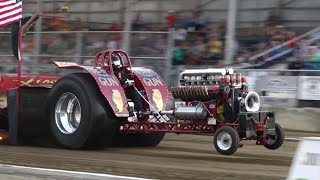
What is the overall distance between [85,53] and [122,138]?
6854mm

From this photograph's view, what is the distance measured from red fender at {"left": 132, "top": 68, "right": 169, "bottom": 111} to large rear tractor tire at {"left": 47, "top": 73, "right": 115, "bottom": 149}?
773 millimetres

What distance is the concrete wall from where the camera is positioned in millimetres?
13523

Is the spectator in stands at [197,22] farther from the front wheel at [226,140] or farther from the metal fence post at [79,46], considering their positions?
the front wheel at [226,140]

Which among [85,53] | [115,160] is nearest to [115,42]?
[85,53]

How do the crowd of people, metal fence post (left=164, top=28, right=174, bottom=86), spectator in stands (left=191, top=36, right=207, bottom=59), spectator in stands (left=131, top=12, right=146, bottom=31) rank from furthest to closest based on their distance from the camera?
spectator in stands (left=131, top=12, right=146, bottom=31) → spectator in stands (left=191, top=36, right=207, bottom=59) → the crowd of people → metal fence post (left=164, top=28, right=174, bottom=86)

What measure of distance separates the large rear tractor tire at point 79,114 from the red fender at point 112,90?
13 centimetres

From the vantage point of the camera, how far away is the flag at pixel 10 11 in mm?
10656

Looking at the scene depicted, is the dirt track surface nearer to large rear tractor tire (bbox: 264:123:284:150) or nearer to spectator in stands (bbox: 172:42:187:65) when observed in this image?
large rear tractor tire (bbox: 264:123:284:150)

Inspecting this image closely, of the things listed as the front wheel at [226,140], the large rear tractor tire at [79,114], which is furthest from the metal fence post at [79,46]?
the front wheel at [226,140]

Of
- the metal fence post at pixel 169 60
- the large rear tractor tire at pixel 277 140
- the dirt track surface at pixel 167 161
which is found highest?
the metal fence post at pixel 169 60

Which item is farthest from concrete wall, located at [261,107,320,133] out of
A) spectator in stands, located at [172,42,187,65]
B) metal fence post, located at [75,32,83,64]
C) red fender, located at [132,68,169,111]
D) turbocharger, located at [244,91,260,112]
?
turbocharger, located at [244,91,260,112]

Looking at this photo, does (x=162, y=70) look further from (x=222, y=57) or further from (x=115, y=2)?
(x=115, y=2)

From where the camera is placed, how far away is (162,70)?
51.2 feet

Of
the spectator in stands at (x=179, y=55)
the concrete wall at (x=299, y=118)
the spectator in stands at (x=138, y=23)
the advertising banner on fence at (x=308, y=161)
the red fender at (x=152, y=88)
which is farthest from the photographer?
the spectator in stands at (x=138, y=23)
